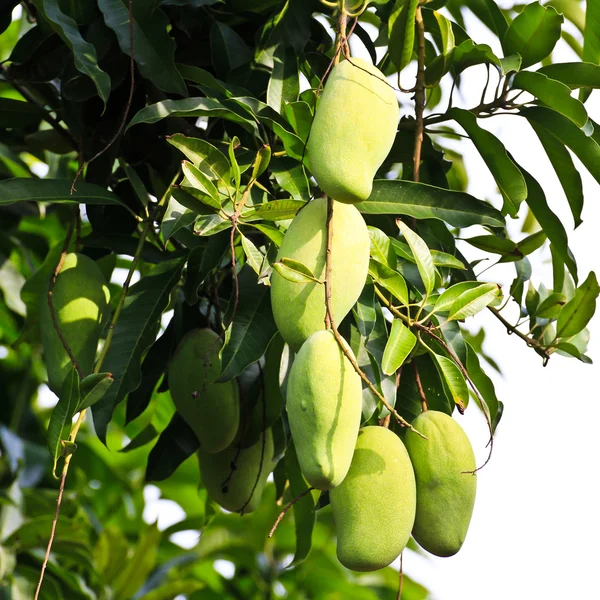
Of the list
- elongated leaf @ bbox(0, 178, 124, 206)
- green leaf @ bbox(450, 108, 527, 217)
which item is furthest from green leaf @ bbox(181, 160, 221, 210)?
green leaf @ bbox(450, 108, 527, 217)

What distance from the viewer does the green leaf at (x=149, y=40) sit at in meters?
0.88

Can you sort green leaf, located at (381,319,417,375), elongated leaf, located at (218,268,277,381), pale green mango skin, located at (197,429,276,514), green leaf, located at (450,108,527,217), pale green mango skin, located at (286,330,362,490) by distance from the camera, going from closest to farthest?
pale green mango skin, located at (286,330,362,490)
green leaf, located at (381,319,417,375)
elongated leaf, located at (218,268,277,381)
green leaf, located at (450,108,527,217)
pale green mango skin, located at (197,429,276,514)

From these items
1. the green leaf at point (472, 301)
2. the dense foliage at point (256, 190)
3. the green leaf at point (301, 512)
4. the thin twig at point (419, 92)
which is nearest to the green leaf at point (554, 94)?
the dense foliage at point (256, 190)

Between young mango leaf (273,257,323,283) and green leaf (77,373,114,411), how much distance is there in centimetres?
19

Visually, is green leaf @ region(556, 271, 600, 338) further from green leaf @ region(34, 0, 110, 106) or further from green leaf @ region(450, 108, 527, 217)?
green leaf @ region(34, 0, 110, 106)

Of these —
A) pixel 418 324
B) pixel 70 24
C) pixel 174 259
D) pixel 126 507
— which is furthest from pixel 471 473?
pixel 126 507

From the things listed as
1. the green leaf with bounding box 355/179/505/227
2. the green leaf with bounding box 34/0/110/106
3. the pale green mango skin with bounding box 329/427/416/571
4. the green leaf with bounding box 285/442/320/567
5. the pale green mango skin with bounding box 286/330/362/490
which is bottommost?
the green leaf with bounding box 285/442/320/567

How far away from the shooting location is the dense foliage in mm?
769

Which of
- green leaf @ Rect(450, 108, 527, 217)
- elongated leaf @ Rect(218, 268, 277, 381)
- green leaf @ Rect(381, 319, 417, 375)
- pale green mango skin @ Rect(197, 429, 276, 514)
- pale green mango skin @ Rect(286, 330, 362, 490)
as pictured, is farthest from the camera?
pale green mango skin @ Rect(197, 429, 276, 514)

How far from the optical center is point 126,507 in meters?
1.91

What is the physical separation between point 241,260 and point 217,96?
176 millimetres

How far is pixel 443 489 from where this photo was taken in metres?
Result: 0.72

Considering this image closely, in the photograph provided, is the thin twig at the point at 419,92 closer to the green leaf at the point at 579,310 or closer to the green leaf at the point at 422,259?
the green leaf at the point at 422,259

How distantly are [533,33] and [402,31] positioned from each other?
6.1 inches
